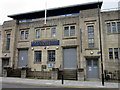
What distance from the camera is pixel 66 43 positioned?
63.8 ft

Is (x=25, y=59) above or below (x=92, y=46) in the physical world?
below

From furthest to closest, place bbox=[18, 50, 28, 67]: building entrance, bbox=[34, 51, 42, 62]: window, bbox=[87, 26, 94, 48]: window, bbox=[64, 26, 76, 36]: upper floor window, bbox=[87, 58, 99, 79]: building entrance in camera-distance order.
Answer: bbox=[18, 50, 28, 67]: building entrance, bbox=[34, 51, 42, 62]: window, bbox=[64, 26, 76, 36]: upper floor window, bbox=[87, 26, 94, 48]: window, bbox=[87, 58, 99, 79]: building entrance

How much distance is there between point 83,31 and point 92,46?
267 cm

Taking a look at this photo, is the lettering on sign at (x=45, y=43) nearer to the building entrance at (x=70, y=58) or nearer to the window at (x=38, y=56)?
the window at (x=38, y=56)

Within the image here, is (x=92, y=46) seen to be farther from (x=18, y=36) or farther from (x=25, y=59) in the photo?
(x=18, y=36)

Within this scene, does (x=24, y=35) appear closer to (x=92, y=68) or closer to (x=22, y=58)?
(x=22, y=58)

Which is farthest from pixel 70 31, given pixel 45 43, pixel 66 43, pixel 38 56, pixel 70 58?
pixel 38 56

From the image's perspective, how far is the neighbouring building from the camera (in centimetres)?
1695

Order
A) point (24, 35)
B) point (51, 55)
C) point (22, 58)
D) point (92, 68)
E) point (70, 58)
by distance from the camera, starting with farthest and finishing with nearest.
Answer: point (24, 35)
point (22, 58)
point (51, 55)
point (70, 58)
point (92, 68)

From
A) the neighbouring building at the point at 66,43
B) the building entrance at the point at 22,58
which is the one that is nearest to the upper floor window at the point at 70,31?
the neighbouring building at the point at 66,43

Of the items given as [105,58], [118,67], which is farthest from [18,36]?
[118,67]

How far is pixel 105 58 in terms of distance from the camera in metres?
16.9

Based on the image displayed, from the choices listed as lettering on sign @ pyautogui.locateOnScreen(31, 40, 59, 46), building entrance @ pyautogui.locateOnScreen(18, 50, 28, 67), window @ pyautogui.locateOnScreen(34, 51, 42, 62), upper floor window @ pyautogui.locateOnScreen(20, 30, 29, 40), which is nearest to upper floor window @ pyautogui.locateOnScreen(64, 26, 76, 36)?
lettering on sign @ pyautogui.locateOnScreen(31, 40, 59, 46)

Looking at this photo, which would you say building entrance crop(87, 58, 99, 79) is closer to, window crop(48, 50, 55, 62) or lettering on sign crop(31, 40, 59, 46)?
window crop(48, 50, 55, 62)
